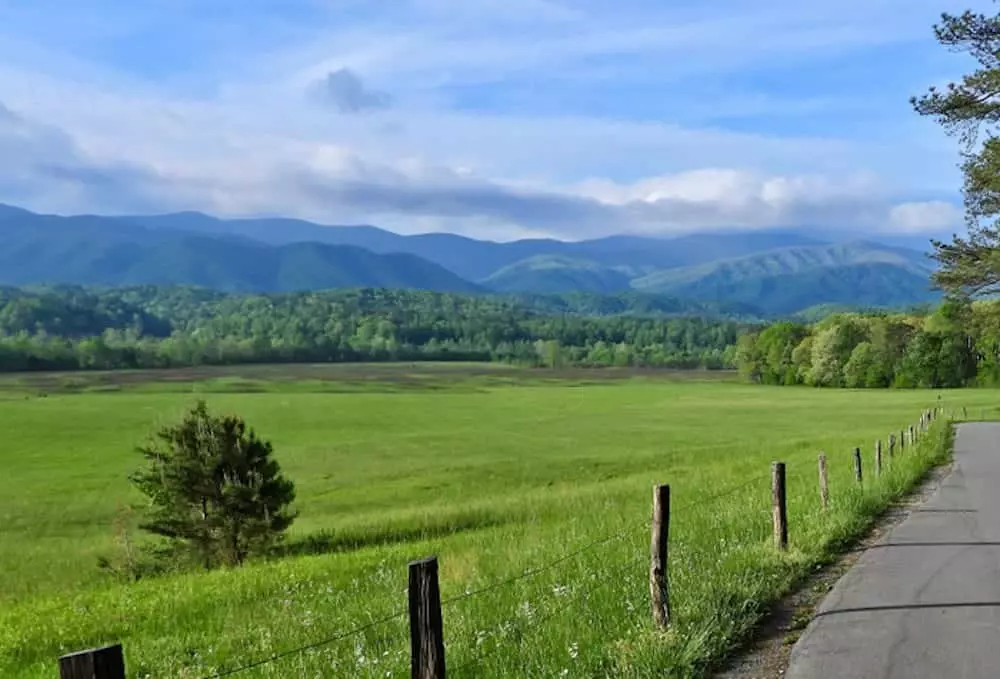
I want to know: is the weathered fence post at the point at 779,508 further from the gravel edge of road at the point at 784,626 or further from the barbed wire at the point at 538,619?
the barbed wire at the point at 538,619

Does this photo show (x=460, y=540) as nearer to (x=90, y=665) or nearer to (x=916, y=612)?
(x=916, y=612)

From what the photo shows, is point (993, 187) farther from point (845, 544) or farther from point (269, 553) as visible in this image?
point (269, 553)

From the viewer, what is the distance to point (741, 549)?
11398 millimetres

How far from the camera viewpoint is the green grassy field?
820cm

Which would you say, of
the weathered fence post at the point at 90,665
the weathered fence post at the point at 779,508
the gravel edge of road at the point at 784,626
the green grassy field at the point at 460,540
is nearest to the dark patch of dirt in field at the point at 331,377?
the green grassy field at the point at 460,540

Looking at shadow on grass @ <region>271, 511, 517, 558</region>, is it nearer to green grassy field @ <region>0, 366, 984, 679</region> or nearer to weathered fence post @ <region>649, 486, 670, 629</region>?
green grassy field @ <region>0, 366, 984, 679</region>

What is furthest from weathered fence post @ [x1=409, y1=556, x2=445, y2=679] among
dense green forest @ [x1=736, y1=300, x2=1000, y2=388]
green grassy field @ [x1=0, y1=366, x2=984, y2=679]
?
dense green forest @ [x1=736, y1=300, x2=1000, y2=388]

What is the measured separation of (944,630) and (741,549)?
10.6 feet

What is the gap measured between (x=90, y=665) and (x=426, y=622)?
2446 mm

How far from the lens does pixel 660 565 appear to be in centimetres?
830

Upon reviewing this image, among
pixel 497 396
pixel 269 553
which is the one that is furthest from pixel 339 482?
pixel 497 396

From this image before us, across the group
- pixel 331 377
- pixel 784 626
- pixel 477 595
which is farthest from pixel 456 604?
pixel 331 377

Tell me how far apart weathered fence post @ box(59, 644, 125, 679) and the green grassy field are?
3.92 m

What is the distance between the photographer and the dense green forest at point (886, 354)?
118125 mm
